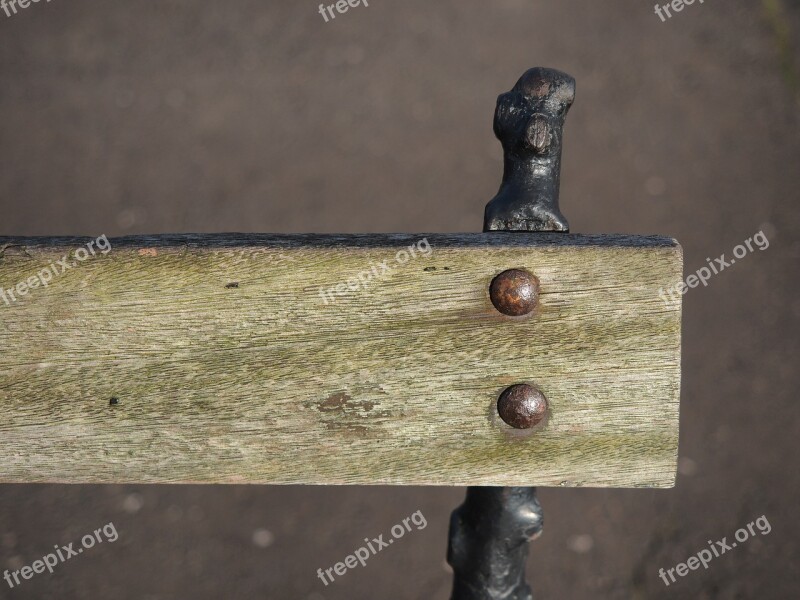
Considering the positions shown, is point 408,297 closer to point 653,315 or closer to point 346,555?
point 653,315

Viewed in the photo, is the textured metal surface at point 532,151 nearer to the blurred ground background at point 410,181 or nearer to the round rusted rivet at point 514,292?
the round rusted rivet at point 514,292

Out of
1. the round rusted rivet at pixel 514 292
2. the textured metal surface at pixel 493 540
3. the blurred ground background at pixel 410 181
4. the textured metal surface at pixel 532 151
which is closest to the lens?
the round rusted rivet at pixel 514 292

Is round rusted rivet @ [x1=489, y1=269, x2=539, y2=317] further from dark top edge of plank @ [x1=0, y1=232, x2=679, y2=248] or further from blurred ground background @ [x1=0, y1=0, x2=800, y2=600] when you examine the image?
blurred ground background @ [x1=0, y1=0, x2=800, y2=600]

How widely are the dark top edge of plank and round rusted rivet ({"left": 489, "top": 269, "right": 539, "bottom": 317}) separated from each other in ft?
0.12

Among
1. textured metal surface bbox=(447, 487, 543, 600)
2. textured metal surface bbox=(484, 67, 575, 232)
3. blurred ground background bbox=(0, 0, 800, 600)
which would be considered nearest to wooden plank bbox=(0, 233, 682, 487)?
textured metal surface bbox=(484, 67, 575, 232)

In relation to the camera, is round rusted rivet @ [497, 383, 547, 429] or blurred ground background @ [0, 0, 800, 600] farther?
blurred ground background @ [0, 0, 800, 600]

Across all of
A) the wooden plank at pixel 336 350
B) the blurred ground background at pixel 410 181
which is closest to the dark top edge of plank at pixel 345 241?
the wooden plank at pixel 336 350

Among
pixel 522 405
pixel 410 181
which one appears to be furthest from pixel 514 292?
pixel 410 181

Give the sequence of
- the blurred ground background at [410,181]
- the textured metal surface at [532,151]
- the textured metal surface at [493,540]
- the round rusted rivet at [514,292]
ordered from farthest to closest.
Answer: the blurred ground background at [410,181], the textured metal surface at [493,540], the textured metal surface at [532,151], the round rusted rivet at [514,292]

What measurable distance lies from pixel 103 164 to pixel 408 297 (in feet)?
11.3

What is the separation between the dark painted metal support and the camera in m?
1.17

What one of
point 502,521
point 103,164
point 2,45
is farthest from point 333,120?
point 502,521

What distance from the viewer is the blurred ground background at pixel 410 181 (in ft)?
10.2

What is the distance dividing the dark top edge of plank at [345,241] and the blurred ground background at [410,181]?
2.37 meters
